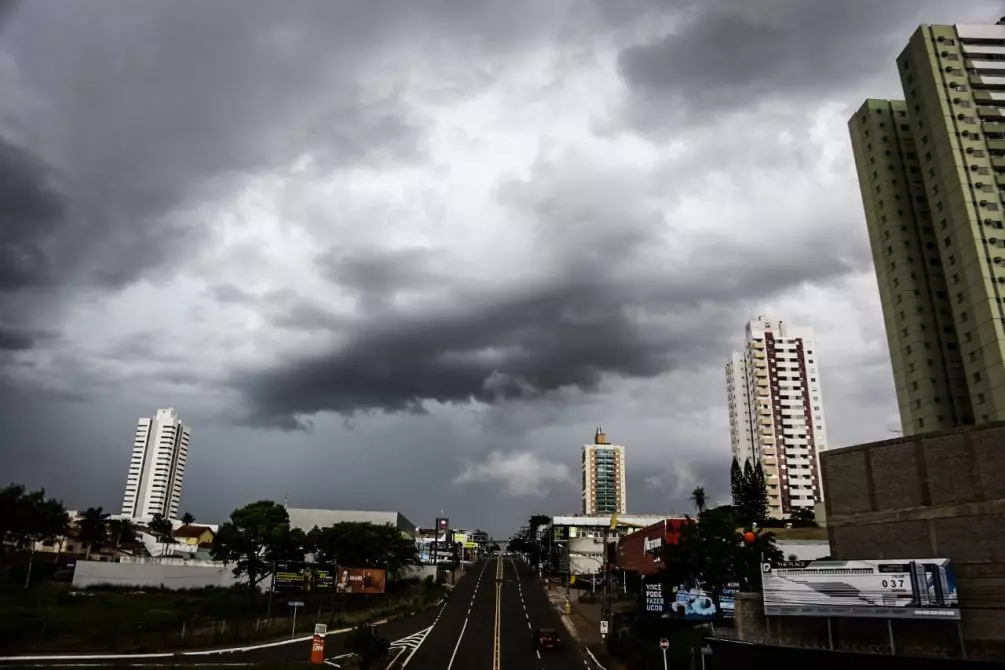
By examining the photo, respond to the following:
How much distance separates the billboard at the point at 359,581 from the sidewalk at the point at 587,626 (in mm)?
20759

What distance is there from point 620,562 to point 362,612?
29526 mm

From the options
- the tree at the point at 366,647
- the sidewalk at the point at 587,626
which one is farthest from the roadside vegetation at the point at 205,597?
the sidewalk at the point at 587,626

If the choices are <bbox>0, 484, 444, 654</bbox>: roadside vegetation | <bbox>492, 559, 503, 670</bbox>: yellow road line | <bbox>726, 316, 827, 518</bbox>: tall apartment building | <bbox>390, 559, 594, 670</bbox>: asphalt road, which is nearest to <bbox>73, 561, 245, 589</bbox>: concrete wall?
<bbox>0, 484, 444, 654</bbox>: roadside vegetation

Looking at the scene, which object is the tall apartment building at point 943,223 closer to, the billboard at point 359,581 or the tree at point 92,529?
the billboard at point 359,581

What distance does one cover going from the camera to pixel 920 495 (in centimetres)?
3244

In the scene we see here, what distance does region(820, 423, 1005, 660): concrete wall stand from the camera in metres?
28.8

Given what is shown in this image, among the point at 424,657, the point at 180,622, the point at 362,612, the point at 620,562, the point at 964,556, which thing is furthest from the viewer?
the point at 620,562

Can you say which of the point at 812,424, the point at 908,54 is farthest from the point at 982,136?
the point at 812,424

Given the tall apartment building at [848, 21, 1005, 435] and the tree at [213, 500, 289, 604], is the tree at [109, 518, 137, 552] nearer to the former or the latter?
the tree at [213, 500, 289, 604]

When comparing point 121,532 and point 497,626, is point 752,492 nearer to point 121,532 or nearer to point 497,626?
point 497,626

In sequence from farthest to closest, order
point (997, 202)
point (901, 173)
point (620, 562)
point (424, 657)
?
point (901, 173), point (997, 202), point (620, 562), point (424, 657)

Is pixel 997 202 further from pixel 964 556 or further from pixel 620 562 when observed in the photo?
pixel 964 556

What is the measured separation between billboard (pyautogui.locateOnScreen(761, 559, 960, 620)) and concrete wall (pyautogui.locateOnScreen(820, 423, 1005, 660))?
1.15 m

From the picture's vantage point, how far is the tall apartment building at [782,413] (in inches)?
7101
